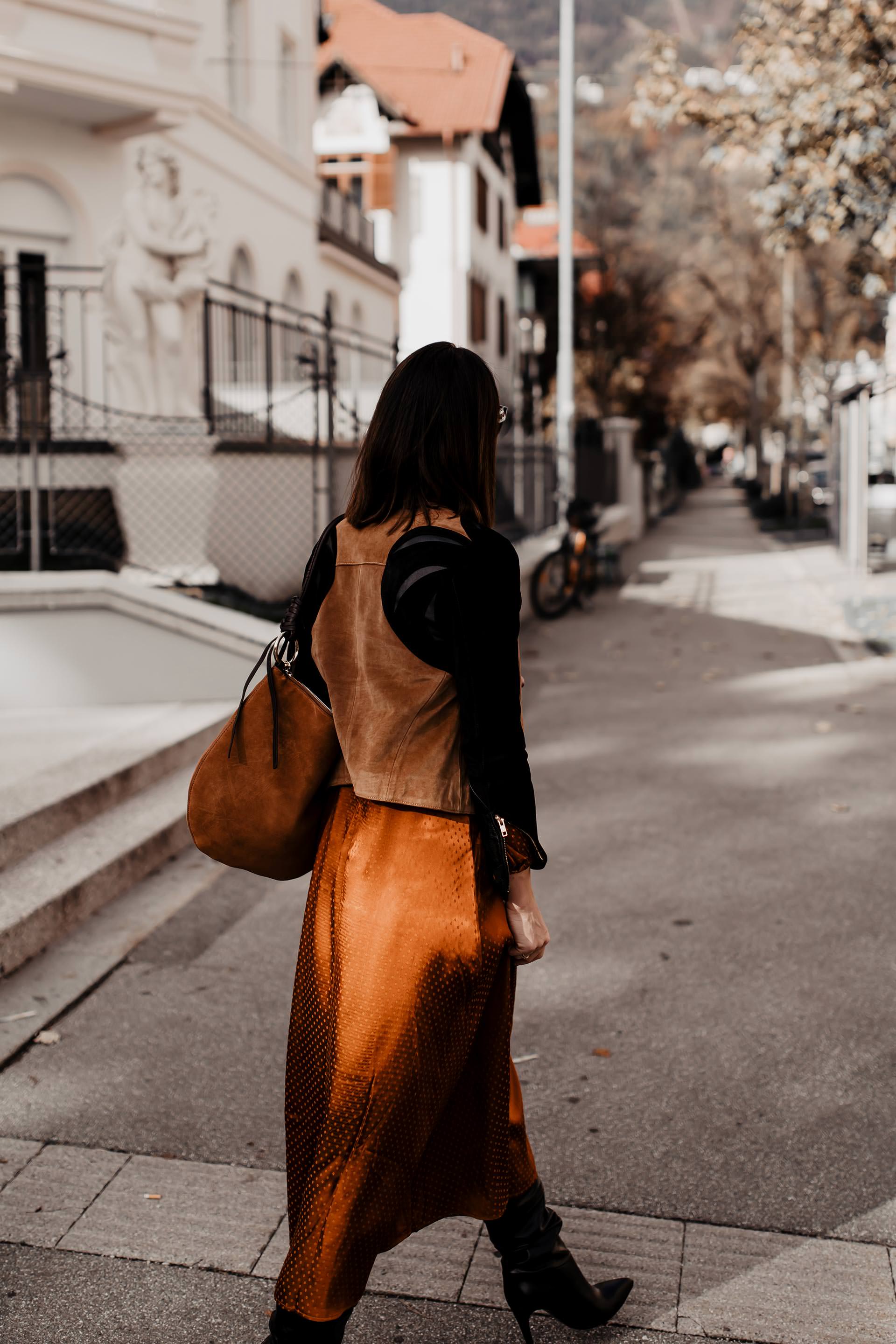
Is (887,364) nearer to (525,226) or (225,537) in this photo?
(525,226)

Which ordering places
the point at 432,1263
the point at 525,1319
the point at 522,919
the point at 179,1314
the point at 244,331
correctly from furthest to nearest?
the point at 244,331 < the point at 432,1263 < the point at 179,1314 < the point at 525,1319 < the point at 522,919

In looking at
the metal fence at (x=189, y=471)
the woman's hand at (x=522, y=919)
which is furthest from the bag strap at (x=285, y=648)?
the metal fence at (x=189, y=471)

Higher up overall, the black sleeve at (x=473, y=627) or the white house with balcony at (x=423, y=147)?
the white house with balcony at (x=423, y=147)

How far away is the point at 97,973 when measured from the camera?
16.1 feet

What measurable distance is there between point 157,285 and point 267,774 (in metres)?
8.56

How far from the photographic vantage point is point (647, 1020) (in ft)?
14.9

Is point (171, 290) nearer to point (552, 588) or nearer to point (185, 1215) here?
point (552, 588)

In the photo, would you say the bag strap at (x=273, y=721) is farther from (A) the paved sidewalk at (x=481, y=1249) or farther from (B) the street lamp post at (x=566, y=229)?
Answer: (B) the street lamp post at (x=566, y=229)

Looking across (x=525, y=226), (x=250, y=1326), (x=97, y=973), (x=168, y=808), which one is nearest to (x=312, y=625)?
(x=250, y=1326)

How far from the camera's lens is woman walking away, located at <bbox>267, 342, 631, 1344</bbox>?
2.47 m

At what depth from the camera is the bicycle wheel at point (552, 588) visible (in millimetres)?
15523

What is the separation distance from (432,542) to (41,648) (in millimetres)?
6144

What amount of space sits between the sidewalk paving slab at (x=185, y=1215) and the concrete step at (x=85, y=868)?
146 cm

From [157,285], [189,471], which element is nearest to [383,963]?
[189,471]
